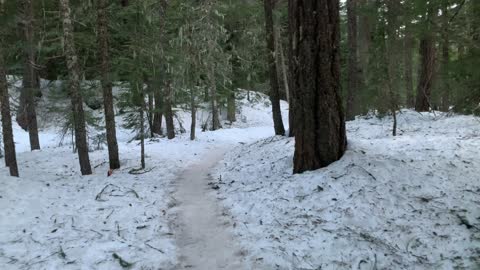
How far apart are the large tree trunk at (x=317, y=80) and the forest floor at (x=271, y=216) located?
423mm

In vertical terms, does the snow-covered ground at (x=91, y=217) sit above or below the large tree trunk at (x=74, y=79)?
below

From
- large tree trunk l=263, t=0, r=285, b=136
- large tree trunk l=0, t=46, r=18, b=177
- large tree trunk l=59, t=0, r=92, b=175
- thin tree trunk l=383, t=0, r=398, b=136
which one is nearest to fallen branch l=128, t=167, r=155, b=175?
large tree trunk l=59, t=0, r=92, b=175

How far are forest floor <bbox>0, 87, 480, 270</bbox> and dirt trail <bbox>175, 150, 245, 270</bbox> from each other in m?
0.02

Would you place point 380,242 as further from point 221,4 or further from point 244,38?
point 244,38

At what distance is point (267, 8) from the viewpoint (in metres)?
13.8

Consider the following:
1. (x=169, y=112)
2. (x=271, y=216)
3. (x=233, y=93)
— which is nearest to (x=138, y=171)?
(x=271, y=216)

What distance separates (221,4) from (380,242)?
1829 centimetres

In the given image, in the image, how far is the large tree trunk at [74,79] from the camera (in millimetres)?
10367

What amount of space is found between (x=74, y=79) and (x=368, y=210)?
878cm

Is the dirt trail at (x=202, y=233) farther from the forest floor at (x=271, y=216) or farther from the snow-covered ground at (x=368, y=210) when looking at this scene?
the snow-covered ground at (x=368, y=210)

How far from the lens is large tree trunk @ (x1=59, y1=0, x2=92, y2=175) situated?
10367 mm

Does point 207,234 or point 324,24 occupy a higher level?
point 324,24

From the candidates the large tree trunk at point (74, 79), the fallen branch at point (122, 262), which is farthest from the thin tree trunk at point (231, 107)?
the fallen branch at point (122, 262)

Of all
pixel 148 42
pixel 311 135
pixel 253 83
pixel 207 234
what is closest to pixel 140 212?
pixel 207 234
